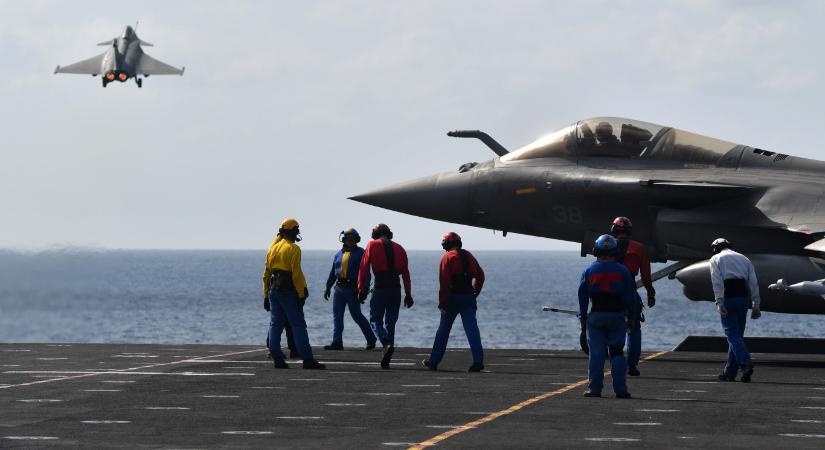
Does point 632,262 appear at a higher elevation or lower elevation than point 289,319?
higher

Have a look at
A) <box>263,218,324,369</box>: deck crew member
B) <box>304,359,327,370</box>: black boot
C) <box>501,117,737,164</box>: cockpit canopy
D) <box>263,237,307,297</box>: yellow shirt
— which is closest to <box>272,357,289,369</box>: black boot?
<box>263,218,324,369</box>: deck crew member

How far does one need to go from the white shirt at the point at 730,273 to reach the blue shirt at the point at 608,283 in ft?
7.63

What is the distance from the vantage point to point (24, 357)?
21.2 metres

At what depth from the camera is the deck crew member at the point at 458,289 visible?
59.4ft

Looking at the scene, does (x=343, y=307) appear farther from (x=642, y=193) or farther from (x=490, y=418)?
(x=490, y=418)

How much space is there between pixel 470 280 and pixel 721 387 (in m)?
3.80

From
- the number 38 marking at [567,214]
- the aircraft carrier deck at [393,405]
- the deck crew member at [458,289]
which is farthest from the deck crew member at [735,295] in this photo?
the number 38 marking at [567,214]

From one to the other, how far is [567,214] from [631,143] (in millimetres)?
1619

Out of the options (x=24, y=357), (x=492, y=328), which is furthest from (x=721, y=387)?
(x=492, y=328)

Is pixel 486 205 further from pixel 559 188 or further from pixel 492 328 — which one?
pixel 492 328

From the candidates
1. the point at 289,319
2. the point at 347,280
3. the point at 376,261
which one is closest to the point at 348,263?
the point at 347,280

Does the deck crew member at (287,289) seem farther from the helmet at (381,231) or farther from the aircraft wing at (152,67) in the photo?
the aircraft wing at (152,67)

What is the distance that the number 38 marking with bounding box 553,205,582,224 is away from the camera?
875 inches

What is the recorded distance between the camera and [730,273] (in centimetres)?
1694
